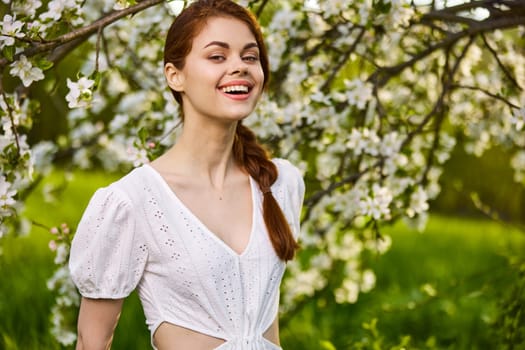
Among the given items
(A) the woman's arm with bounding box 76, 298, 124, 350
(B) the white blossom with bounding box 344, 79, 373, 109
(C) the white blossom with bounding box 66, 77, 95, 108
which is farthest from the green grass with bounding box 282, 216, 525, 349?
(C) the white blossom with bounding box 66, 77, 95, 108

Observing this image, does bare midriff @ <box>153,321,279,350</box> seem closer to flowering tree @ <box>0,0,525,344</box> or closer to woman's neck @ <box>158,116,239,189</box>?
woman's neck @ <box>158,116,239,189</box>

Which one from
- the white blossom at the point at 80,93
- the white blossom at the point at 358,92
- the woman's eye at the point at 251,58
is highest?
the white blossom at the point at 358,92

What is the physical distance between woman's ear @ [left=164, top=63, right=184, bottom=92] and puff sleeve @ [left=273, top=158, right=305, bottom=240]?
16.8 inches

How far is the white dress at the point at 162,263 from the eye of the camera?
1.88 metres

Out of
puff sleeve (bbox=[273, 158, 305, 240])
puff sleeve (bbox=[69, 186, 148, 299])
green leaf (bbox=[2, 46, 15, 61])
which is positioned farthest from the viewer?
puff sleeve (bbox=[273, 158, 305, 240])

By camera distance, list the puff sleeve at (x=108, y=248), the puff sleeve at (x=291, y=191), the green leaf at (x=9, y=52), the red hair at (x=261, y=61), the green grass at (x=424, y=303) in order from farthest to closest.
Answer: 1. the green grass at (x=424, y=303)
2. the puff sleeve at (x=291, y=191)
3. the green leaf at (x=9, y=52)
4. the red hair at (x=261, y=61)
5. the puff sleeve at (x=108, y=248)

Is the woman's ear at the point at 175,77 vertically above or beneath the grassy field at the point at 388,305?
above

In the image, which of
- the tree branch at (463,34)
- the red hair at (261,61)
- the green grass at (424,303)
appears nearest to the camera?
the red hair at (261,61)

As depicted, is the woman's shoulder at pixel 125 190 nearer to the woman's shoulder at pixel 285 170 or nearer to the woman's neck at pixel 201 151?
the woman's neck at pixel 201 151

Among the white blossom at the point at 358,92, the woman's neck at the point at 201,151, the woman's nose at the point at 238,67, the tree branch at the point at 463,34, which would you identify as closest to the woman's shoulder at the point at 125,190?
the woman's neck at the point at 201,151

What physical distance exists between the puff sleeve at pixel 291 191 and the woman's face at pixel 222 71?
0.36m

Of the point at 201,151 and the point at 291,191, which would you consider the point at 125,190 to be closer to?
the point at 201,151

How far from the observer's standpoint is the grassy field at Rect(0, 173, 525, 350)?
342 cm

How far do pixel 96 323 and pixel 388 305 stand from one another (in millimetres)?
2533
